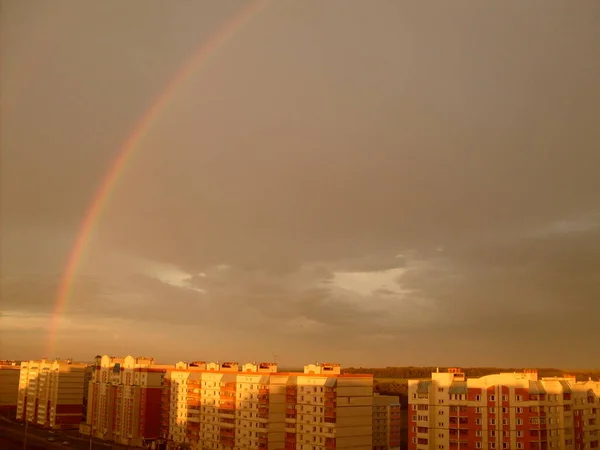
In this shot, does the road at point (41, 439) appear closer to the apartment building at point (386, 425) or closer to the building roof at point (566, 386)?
the apartment building at point (386, 425)

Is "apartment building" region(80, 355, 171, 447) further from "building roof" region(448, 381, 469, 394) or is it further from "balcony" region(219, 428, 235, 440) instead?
"building roof" region(448, 381, 469, 394)

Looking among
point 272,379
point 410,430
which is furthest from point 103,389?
point 410,430

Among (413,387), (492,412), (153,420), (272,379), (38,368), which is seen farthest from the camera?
(38,368)

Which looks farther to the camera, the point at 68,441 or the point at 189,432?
the point at 68,441

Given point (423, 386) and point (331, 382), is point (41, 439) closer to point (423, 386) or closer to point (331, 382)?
point (331, 382)

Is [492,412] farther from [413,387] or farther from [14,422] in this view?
[14,422]

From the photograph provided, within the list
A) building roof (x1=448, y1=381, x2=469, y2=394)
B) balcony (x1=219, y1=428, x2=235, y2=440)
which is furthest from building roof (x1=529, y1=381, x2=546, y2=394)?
balcony (x1=219, y1=428, x2=235, y2=440)

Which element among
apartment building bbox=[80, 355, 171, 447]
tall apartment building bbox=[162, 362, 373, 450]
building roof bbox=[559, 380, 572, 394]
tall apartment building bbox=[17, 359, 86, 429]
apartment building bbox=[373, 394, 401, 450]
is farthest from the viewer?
tall apartment building bbox=[17, 359, 86, 429]
